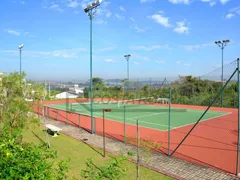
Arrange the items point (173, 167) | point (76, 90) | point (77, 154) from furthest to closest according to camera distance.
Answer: point (76, 90), point (77, 154), point (173, 167)

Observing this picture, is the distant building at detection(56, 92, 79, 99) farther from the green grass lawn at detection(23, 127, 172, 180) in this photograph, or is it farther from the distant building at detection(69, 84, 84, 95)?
the green grass lawn at detection(23, 127, 172, 180)

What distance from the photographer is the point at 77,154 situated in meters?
9.54

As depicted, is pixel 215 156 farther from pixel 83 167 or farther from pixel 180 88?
pixel 180 88

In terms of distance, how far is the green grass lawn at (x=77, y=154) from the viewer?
756cm

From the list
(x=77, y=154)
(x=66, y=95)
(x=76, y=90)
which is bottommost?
(x=77, y=154)

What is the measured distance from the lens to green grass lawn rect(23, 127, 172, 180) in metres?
7.56

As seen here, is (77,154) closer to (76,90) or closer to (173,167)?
(173,167)

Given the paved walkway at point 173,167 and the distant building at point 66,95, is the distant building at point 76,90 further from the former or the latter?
the paved walkway at point 173,167

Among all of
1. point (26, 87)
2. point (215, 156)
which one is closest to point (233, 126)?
point (215, 156)

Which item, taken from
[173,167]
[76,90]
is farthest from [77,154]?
[76,90]

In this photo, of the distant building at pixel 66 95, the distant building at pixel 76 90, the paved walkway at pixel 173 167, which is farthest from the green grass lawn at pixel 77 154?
the distant building at pixel 66 95

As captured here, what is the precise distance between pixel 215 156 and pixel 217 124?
727cm

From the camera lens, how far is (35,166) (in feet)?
8.40

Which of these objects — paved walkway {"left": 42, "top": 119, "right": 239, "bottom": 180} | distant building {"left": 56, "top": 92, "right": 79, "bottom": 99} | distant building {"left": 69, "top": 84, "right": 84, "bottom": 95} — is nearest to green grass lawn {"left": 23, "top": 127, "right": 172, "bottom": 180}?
paved walkway {"left": 42, "top": 119, "right": 239, "bottom": 180}
